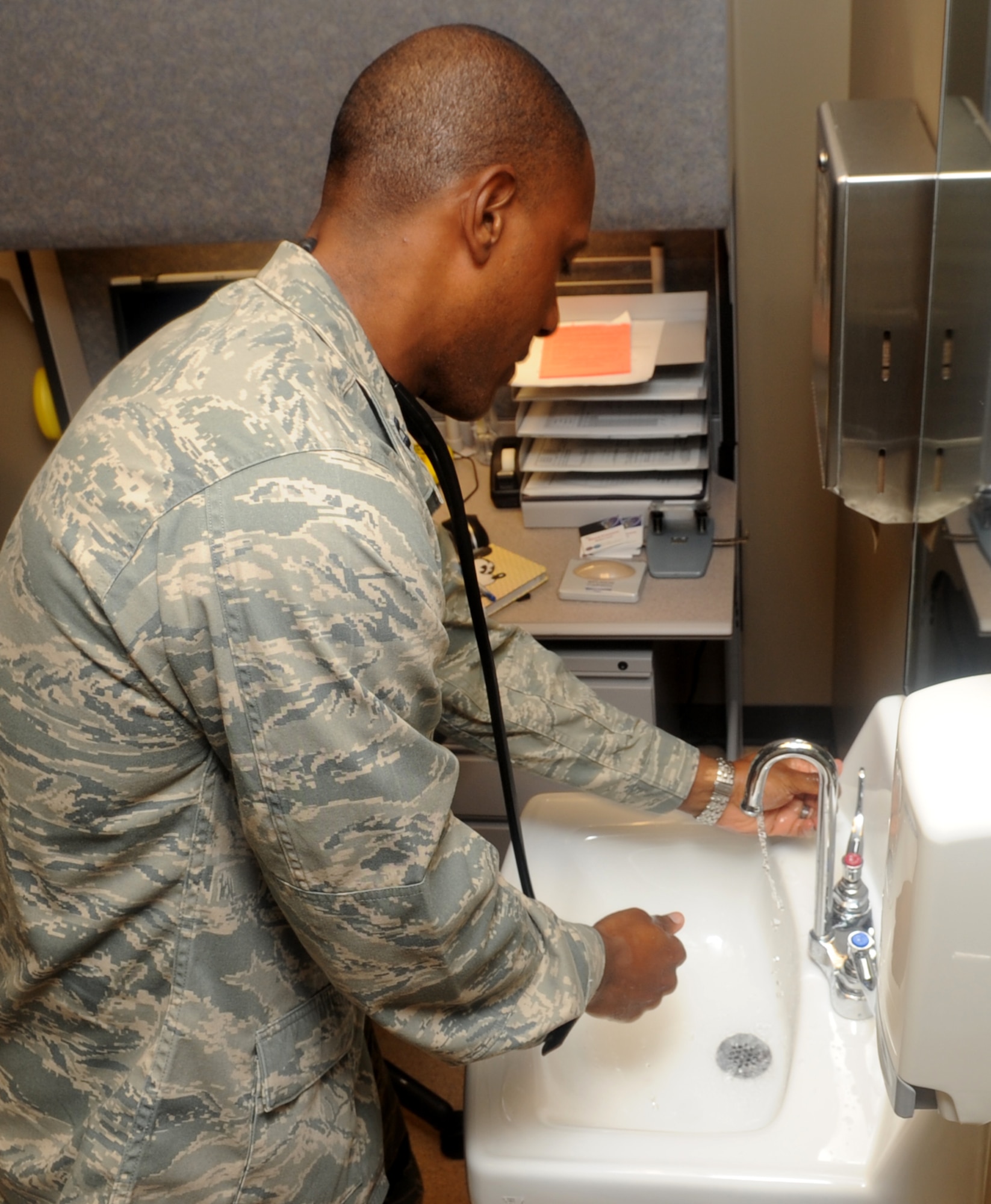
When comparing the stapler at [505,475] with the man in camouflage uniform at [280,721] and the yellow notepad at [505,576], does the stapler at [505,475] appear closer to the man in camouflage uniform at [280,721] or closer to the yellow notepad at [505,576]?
the yellow notepad at [505,576]

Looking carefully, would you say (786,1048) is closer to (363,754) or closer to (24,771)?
(363,754)

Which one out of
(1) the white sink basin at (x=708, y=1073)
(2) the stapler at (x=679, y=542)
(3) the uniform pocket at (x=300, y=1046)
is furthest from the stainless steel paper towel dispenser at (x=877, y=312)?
(2) the stapler at (x=679, y=542)

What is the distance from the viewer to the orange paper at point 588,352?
165cm

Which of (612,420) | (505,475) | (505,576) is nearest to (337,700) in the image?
(505,576)

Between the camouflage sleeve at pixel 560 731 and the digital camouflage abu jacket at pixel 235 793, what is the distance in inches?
8.5

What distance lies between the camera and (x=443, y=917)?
711 millimetres

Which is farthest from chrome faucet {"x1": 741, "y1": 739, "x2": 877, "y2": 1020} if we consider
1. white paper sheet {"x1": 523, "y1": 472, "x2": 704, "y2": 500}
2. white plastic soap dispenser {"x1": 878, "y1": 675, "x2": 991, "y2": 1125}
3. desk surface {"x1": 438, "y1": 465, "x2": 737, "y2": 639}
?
white paper sheet {"x1": 523, "y1": 472, "x2": 704, "y2": 500}

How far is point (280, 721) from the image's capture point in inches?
25.2

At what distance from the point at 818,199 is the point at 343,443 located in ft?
2.22

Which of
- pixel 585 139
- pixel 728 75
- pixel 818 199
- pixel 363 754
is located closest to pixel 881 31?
pixel 728 75

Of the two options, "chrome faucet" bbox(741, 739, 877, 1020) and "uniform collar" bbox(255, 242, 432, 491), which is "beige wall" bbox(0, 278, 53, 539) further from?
"chrome faucet" bbox(741, 739, 877, 1020)

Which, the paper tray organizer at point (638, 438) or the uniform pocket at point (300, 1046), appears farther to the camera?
the paper tray organizer at point (638, 438)

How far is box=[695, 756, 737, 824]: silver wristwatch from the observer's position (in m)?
1.05

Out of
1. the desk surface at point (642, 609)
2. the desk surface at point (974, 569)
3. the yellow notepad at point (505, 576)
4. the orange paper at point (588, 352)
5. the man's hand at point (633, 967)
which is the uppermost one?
the desk surface at point (974, 569)
